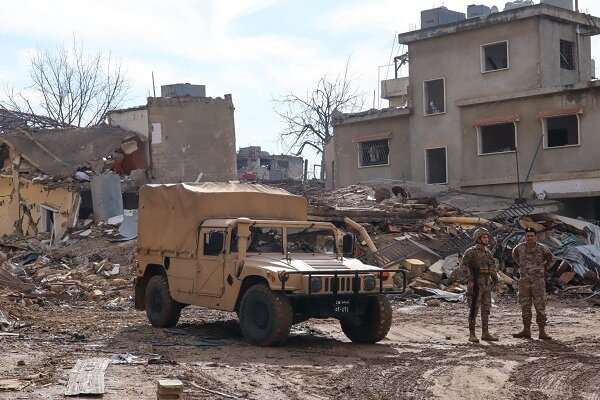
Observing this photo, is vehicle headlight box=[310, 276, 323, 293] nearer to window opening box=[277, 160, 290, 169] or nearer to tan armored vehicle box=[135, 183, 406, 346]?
tan armored vehicle box=[135, 183, 406, 346]

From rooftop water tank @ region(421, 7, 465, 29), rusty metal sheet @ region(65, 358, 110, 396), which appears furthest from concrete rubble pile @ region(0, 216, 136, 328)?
rooftop water tank @ region(421, 7, 465, 29)

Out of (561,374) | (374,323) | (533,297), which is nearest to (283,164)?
(533,297)

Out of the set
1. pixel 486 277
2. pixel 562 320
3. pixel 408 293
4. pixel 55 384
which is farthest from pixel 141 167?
pixel 55 384

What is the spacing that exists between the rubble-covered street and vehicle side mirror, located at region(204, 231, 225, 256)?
1346 millimetres

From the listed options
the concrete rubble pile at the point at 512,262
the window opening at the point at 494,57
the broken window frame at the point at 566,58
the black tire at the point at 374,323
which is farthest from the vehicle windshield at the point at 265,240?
the broken window frame at the point at 566,58

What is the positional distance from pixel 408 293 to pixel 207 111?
1779cm

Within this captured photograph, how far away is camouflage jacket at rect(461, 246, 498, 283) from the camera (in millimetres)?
14414

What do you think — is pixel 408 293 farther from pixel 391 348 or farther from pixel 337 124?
pixel 337 124

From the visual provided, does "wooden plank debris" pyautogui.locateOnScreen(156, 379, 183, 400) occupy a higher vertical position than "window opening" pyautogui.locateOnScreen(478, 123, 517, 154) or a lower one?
lower

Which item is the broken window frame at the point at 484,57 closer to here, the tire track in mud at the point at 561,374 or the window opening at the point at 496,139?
the window opening at the point at 496,139

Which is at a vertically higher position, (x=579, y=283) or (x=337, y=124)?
(x=337, y=124)

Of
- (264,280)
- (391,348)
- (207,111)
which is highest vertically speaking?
(207,111)

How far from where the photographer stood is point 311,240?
14.9 m

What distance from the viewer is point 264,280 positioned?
13633mm
